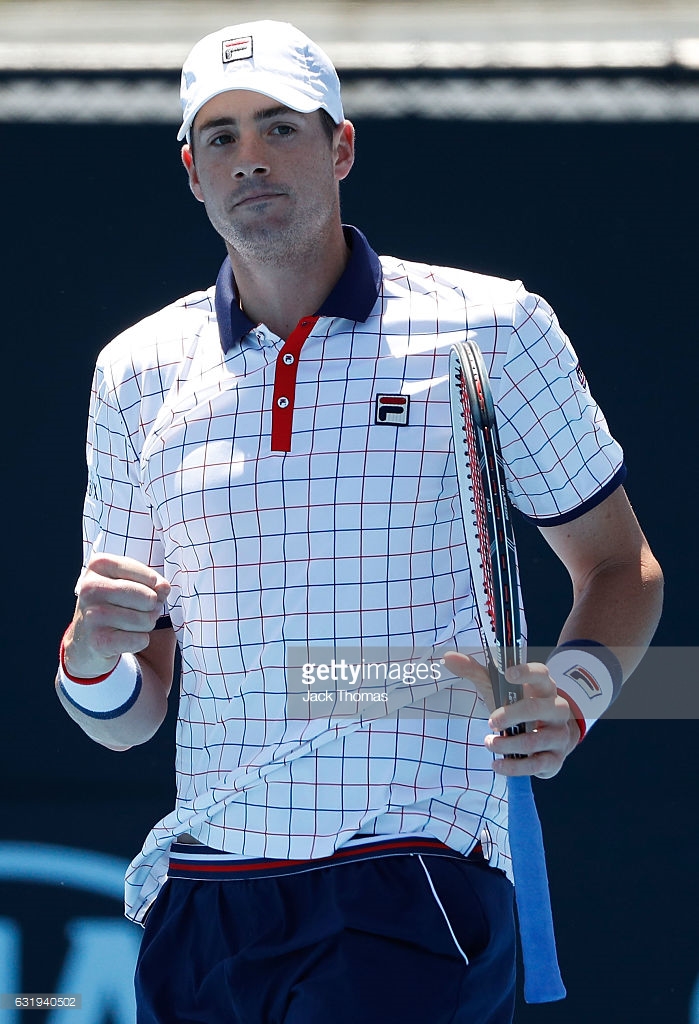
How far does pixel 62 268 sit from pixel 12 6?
1.78ft

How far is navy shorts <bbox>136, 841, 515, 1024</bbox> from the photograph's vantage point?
5.52 ft

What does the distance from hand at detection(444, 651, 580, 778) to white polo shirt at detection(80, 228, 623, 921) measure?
19 cm

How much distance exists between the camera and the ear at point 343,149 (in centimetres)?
209

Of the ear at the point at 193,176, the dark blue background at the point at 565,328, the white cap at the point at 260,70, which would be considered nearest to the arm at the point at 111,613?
the ear at the point at 193,176

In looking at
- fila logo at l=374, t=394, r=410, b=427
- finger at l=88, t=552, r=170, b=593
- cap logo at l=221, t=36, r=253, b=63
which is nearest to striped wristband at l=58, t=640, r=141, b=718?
finger at l=88, t=552, r=170, b=593

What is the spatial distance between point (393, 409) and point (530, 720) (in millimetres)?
482

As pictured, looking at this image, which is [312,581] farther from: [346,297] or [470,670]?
[346,297]

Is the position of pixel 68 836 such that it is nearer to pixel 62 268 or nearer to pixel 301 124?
pixel 62 268

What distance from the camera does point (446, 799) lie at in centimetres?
177

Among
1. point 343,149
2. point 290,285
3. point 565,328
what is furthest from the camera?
point 565,328

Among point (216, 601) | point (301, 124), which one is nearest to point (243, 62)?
point (301, 124)

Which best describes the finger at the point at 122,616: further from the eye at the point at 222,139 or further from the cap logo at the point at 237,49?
the cap logo at the point at 237,49

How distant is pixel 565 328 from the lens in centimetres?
287

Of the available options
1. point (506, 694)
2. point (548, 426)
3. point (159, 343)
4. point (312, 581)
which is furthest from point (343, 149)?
point (506, 694)
